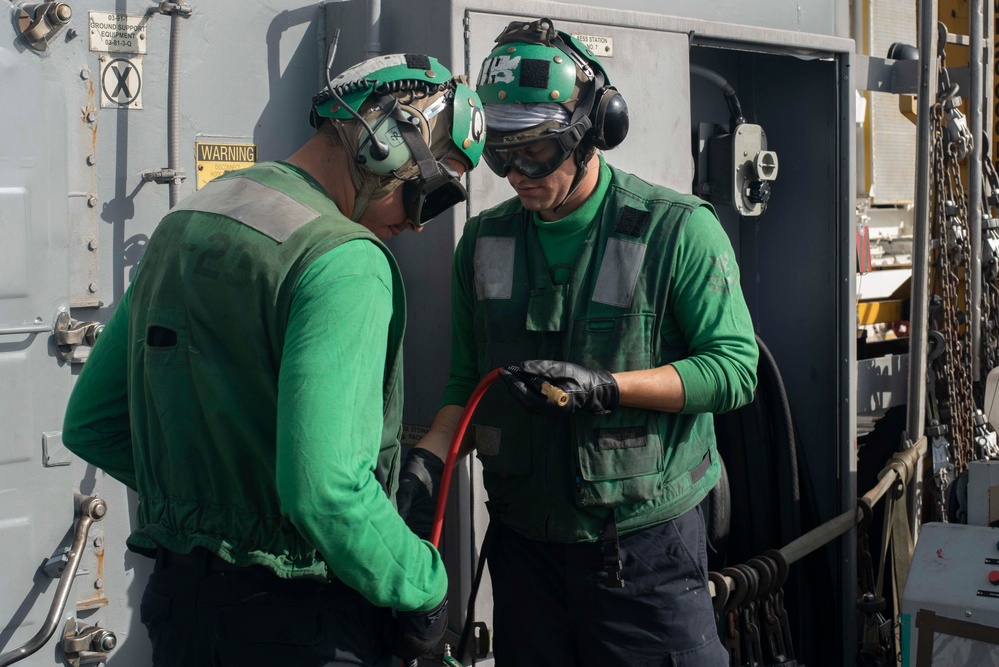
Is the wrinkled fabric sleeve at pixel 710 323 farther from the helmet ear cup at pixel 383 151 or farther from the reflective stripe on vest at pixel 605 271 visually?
the helmet ear cup at pixel 383 151

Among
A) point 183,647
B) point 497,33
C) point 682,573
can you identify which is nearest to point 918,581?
point 682,573

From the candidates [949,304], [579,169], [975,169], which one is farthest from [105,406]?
[975,169]

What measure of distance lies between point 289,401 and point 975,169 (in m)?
3.62

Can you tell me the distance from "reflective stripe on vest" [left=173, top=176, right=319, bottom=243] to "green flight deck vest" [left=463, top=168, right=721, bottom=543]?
33.7 inches

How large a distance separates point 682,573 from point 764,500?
136 cm

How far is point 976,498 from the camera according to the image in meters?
3.29

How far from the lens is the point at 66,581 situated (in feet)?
8.46

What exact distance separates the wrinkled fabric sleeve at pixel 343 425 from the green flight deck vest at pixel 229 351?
54 millimetres

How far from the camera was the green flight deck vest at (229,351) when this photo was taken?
1.65 meters

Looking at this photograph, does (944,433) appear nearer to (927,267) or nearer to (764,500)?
(927,267)

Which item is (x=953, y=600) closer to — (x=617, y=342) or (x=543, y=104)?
(x=617, y=342)

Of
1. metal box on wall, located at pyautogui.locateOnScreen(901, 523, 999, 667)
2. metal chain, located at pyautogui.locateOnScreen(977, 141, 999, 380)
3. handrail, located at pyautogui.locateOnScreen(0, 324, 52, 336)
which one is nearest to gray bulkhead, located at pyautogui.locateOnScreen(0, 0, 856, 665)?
handrail, located at pyautogui.locateOnScreen(0, 324, 52, 336)

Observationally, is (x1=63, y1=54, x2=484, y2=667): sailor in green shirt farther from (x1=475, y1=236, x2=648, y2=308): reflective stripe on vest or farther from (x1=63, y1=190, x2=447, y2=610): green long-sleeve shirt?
(x1=475, y1=236, x2=648, y2=308): reflective stripe on vest

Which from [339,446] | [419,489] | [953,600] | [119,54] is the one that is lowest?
[953,600]
